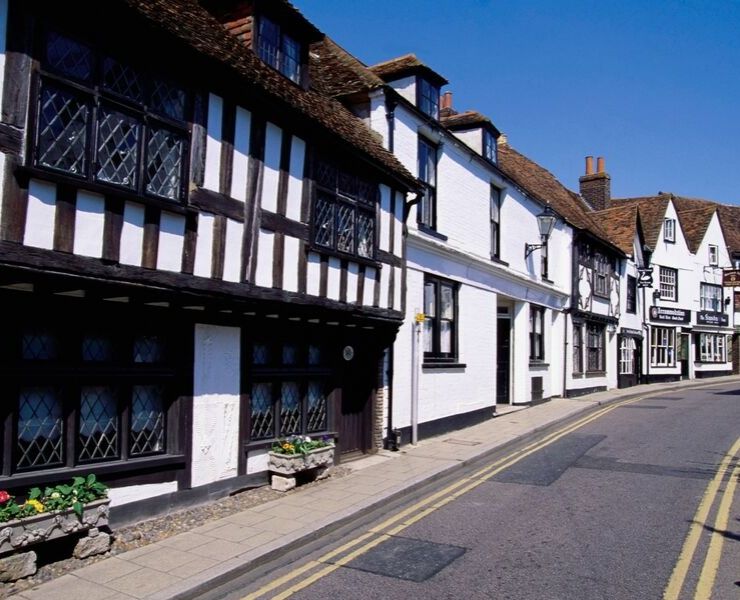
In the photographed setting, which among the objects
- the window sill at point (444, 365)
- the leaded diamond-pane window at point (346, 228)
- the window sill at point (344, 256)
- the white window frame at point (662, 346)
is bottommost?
the window sill at point (444, 365)

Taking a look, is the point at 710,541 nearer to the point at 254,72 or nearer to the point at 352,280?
the point at 352,280

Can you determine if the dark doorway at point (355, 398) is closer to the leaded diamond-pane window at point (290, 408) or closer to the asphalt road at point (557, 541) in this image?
the leaded diamond-pane window at point (290, 408)

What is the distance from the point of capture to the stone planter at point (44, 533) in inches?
208

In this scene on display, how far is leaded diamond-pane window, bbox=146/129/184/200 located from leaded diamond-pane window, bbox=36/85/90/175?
0.82 meters

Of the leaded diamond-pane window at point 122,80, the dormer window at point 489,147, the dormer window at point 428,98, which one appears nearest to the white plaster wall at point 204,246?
the leaded diamond-pane window at point 122,80

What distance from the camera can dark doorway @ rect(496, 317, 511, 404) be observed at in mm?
19938

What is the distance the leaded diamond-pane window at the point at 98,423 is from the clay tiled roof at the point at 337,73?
723 cm

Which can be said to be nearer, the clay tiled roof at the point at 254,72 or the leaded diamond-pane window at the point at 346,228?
the clay tiled roof at the point at 254,72

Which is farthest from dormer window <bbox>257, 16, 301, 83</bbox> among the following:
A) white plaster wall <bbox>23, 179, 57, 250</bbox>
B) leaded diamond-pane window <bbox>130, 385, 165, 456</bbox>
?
leaded diamond-pane window <bbox>130, 385, 165, 456</bbox>

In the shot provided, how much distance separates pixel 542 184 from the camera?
25.5m

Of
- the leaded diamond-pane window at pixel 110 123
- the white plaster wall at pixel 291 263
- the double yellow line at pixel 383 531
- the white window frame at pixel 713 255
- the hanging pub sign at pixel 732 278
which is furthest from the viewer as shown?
the white window frame at pixel 713 255

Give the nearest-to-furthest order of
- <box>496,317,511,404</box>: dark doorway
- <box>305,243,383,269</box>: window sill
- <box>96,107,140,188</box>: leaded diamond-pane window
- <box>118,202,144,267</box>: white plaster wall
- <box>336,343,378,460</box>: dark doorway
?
<box>96,107,140,188</box>: leaded diamond-pane window, <box>118,202,144,267</box>: white plaster wall, <box>305,243,383,269</box>: window sill, <box>336,343,378,460</box>: dark doorway, <box>496,317,511,404</box>: dark doorway

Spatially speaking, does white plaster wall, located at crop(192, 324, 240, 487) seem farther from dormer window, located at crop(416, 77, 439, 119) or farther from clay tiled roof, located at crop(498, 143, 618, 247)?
clay tiled roof, located at crop(498, 143, 618, 247)

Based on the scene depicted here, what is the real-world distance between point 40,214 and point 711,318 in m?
40.7
